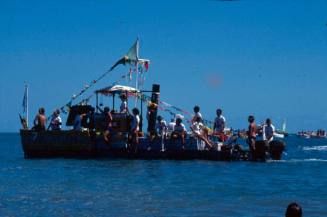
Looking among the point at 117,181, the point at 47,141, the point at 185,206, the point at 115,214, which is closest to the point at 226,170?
the point at 117,181

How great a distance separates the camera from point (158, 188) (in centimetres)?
2130

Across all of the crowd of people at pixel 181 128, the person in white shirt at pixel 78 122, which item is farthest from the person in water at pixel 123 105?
the person in white shirt at pixel 78 122

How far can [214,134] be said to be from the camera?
32438 millimetres

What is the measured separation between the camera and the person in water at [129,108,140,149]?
31359 millimetres

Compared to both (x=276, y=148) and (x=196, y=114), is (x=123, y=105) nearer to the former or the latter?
(x=196, y=114)

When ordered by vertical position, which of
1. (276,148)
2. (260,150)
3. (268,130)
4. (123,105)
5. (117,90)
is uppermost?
(117,90)

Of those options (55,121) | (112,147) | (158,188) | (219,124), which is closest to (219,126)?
(219,124)

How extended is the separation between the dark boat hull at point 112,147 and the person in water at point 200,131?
28 cm

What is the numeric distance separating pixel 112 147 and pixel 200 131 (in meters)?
4.14

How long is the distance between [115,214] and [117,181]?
24.9 feet

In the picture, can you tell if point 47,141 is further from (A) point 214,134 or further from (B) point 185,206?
(B) point 185,206

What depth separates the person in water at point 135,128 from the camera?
31.4 metres

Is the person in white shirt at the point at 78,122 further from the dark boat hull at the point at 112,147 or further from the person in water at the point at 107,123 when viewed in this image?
the person in water at the point at 107,123

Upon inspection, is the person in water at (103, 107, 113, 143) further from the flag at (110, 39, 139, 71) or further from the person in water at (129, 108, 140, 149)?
the flag at (110, 39, 139, 71)
